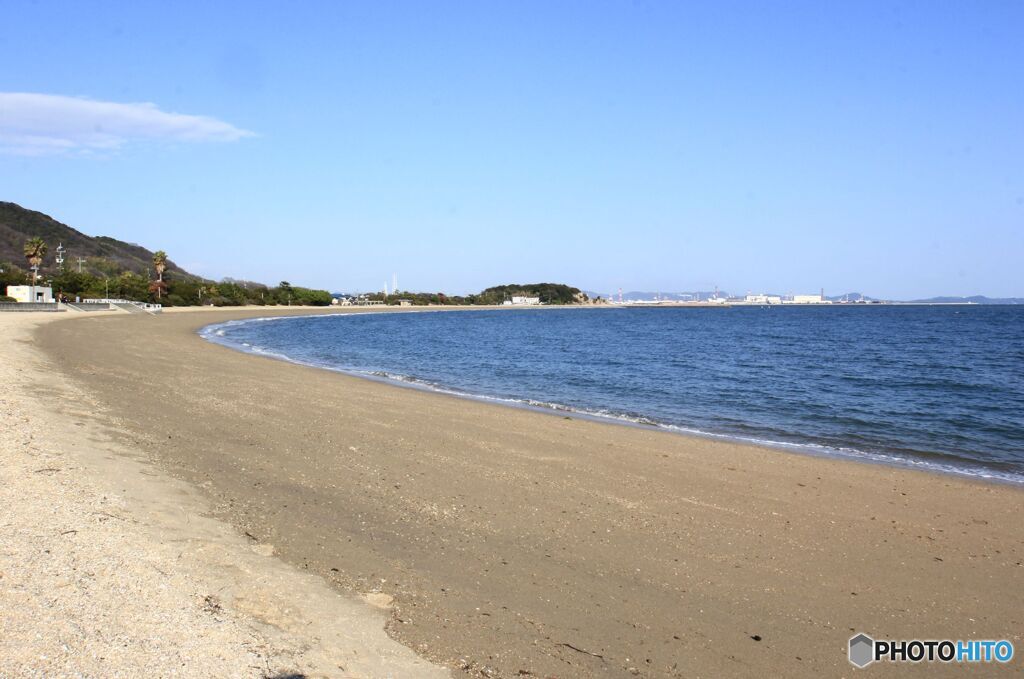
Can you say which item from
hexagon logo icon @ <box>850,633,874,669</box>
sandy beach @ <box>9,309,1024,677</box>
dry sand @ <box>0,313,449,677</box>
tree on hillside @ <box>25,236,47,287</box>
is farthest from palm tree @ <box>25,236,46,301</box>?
hexagon logo icon @ <box>850,633,874,669</box>

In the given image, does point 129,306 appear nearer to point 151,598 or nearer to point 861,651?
point 151,598

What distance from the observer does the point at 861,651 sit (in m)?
5.25

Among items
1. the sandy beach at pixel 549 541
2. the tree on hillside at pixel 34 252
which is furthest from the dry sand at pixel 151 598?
the tree on hillside at pixel 34 252

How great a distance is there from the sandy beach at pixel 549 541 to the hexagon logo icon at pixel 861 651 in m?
0.09

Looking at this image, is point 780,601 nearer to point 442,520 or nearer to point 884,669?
point 884,669

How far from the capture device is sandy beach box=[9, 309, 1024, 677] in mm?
5020

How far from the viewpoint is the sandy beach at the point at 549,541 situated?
5.02m

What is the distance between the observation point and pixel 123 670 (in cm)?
378

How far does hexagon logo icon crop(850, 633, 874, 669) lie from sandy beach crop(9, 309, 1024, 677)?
9 cm

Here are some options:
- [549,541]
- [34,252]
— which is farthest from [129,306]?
[549,541]

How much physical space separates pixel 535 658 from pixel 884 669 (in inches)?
A: 99.7

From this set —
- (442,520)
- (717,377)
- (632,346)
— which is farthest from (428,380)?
(632,346)

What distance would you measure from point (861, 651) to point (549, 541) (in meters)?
2.94

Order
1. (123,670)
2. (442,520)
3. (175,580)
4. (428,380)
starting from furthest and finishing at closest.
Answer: (428,380) < (442,520) < (175,580) < (123,670)
